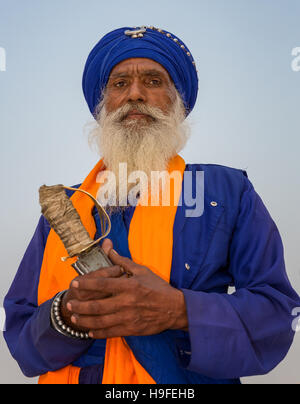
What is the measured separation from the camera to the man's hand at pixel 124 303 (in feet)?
3.99

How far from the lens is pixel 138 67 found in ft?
6.10

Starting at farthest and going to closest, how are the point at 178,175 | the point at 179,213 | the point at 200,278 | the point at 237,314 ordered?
the point at 178,175 → the point at 179,213 → the point at 200,278 → the point at 237,314

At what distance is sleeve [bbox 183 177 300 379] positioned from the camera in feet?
4.25

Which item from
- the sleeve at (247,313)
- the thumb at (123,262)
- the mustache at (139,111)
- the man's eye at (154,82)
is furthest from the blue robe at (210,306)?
the man's eye at (154,82)

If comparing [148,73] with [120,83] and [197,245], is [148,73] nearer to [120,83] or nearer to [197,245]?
[120,83]

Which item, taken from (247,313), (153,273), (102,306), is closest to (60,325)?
(102,306)

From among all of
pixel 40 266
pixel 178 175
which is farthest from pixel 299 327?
pixel 40 266

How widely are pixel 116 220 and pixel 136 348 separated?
0.47 metres

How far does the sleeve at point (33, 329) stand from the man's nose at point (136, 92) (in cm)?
60

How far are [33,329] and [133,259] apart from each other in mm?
392

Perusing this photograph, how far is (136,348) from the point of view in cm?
143
